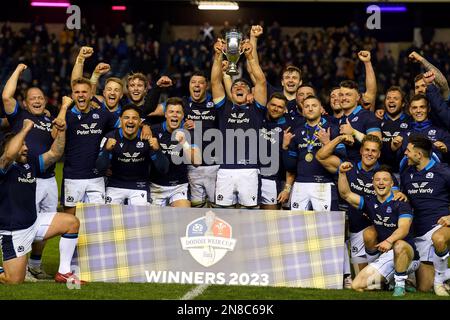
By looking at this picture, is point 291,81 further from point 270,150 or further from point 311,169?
point 311,169

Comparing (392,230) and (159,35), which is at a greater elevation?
(159,35)

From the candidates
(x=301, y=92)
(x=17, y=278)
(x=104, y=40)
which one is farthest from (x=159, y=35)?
(x=17, y=278)

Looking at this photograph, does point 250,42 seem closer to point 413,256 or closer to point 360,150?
point 360,150

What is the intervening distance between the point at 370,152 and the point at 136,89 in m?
3.19

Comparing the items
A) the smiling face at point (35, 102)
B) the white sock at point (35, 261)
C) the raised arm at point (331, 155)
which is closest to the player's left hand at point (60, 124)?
the smiling face at point (35, 102)

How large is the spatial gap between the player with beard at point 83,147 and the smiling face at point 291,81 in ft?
8.41

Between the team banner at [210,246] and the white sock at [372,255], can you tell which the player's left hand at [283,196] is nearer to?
the white sock at [372,255]

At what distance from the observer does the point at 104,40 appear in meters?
32.0

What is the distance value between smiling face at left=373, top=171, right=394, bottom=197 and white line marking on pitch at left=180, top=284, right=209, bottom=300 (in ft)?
6.74

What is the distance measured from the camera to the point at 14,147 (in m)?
9.27

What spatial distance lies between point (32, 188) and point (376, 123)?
4.03 m

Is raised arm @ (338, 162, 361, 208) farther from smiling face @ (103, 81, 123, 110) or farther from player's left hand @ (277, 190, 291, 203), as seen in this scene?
smiling face @ (103, 81, 123, 110)

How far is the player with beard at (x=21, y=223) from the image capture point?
31.4 feet

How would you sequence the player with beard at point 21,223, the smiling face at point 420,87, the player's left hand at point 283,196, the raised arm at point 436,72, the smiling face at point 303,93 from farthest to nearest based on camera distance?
the smiling face at point 303,93 → the smiling face at point 420,87 → the player's left hand at point 283,196 → the raised arm at point 436,72 → the player with beard at point 21,223
